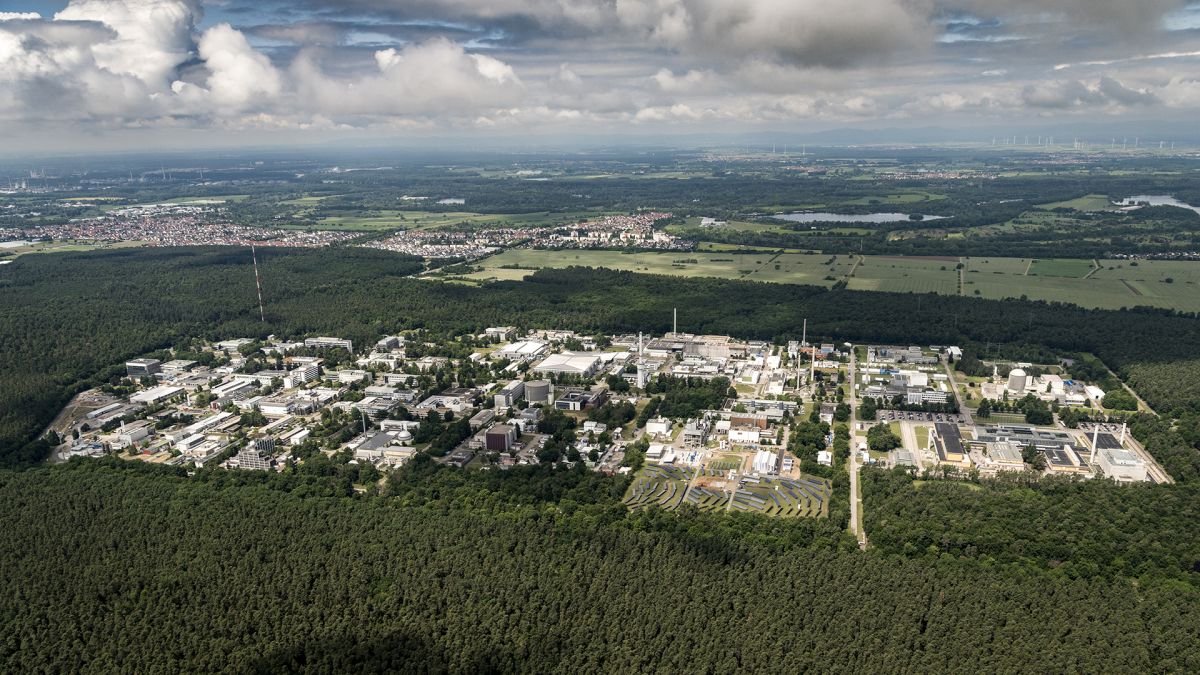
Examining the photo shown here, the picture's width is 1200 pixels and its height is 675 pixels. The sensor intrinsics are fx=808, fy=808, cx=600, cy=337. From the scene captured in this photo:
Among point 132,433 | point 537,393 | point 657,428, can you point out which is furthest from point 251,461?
point 657,428

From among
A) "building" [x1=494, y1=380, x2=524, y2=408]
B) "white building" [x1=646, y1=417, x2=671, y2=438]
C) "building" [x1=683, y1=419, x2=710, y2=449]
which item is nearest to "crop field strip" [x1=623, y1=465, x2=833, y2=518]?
"building" [x1=683, y1=419, x2=710, y2=449]

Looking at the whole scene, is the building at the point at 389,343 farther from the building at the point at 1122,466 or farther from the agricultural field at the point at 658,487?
the building at the point at 1122,466

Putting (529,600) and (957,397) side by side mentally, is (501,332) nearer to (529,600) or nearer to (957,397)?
(957,397)

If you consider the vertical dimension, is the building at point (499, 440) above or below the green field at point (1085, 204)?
below

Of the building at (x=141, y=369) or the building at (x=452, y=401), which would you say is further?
the building at (x=141, y=369)

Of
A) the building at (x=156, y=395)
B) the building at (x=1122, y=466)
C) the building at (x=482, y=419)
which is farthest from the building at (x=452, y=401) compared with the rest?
the building at (x=1122, y=466)

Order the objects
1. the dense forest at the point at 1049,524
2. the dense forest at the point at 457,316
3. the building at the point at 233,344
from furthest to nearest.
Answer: the building at the point at 233,344 < the dense forest at the point at 457,316 < the dense forest at the point at 1049,524

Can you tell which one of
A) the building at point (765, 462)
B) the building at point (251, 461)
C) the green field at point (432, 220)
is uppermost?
the green field at point (432, 220)
